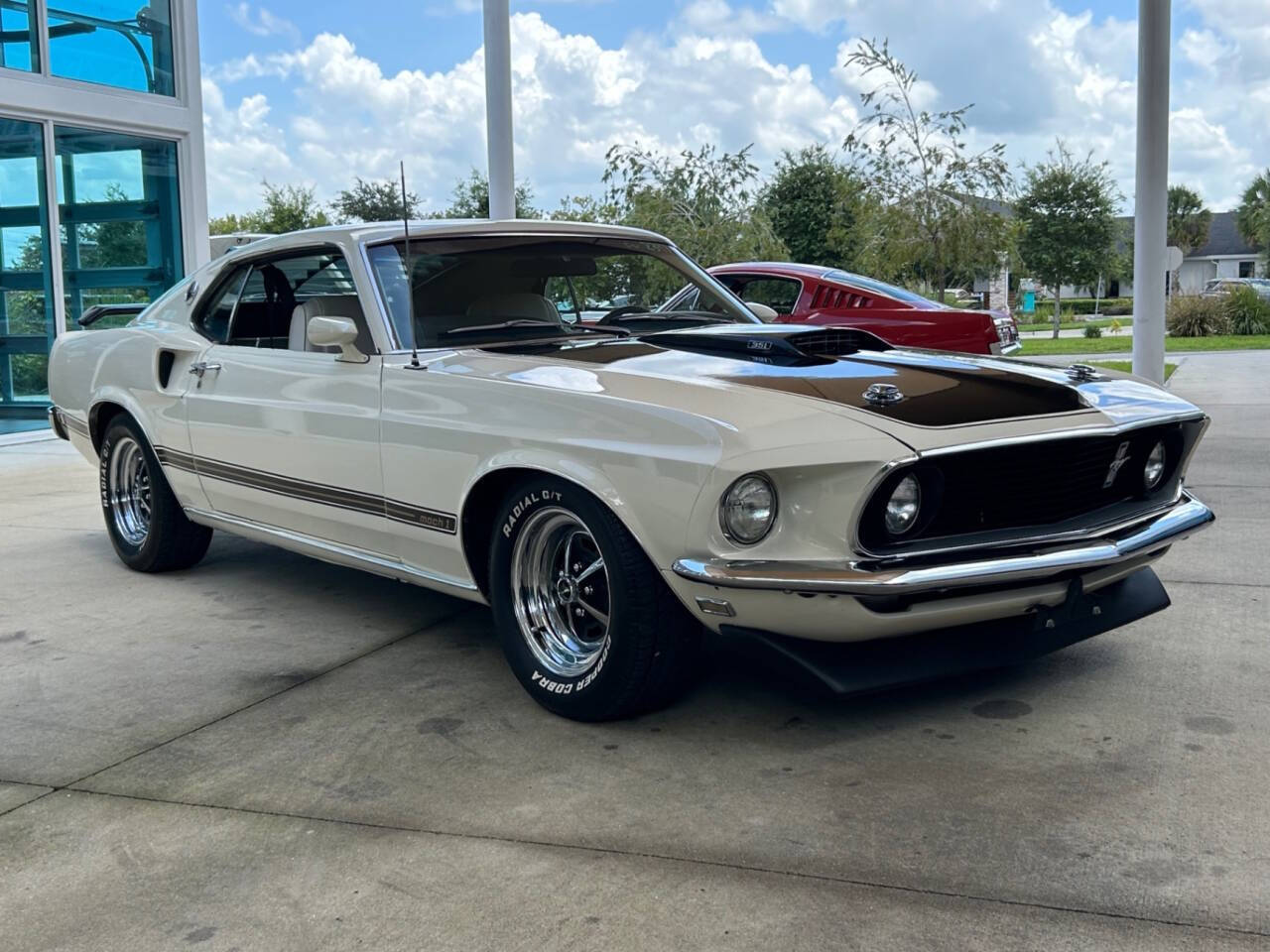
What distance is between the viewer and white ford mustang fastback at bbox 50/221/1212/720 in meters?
3.20

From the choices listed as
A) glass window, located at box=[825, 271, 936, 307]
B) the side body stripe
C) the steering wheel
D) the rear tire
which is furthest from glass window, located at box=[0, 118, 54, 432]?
the steering wheel

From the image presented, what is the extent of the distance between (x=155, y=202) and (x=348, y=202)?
21.6 ft

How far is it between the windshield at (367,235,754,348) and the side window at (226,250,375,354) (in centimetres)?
21

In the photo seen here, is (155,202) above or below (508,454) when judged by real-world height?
above

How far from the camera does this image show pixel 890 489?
10.4 ft

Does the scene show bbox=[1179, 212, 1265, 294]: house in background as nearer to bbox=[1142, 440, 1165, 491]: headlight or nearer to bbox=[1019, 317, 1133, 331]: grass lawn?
bbox=[1019, 317, 1133, 331]: grass lawn

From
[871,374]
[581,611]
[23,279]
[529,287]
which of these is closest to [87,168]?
[23,279]

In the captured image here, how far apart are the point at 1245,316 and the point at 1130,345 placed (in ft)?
13.3

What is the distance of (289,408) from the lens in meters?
4.61

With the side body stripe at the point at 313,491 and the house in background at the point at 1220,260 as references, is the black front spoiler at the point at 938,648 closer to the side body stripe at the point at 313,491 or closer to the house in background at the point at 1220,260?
the side body stripe at the point at 313,491

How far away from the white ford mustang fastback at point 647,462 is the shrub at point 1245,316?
24361mm

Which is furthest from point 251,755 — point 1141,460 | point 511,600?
point 1141,460

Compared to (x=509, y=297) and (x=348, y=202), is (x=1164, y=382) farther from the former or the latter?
(x=509, y=297)

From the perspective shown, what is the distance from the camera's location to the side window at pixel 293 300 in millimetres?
4691
